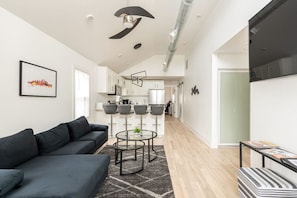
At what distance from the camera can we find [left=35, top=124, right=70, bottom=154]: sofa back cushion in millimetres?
2732

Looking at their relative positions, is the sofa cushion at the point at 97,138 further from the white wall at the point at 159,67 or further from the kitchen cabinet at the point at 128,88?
the kitchen cabinet at the point at 128,88

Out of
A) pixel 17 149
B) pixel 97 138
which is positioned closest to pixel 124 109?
pixel 97 138

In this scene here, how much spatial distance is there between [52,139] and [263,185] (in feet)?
9.79

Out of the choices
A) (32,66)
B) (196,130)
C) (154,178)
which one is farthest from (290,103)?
(196,130)

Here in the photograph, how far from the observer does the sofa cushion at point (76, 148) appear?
9.20 feet

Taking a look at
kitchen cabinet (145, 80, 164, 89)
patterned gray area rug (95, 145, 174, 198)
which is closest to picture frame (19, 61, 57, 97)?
patterned gray area rug (95, 145, 174, 198)

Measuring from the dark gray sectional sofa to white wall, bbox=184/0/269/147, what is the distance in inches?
122

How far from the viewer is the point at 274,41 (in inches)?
78.6

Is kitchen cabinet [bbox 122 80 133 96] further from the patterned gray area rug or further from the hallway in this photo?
the patterned gray area rug

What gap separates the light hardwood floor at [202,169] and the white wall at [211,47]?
1.90 ft

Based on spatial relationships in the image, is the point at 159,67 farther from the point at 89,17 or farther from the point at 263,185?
the point at 263,185

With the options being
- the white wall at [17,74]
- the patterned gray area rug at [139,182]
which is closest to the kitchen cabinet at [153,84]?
the white wall at [17,74]

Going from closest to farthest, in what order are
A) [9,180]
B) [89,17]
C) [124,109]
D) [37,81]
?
1. [9,180]
2. [37,81]
3. [89,17]
4. [124,109]

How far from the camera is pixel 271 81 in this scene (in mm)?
2281
